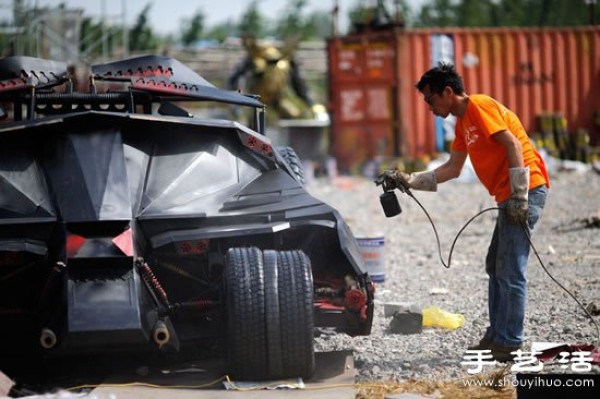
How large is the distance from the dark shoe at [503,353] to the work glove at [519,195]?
71 centimetres

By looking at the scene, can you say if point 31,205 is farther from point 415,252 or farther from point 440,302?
point 415,252

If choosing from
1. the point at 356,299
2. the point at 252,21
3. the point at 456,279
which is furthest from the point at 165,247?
the point at 252,21

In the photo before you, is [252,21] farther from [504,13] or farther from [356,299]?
[356,299]

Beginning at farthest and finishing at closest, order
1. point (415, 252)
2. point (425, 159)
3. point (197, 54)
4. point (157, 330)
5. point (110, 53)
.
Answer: point (197, 54), point (110, 53), point (425, 159), point (415, 252), point (157, 330)

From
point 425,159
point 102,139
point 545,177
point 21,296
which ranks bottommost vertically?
point 425,159

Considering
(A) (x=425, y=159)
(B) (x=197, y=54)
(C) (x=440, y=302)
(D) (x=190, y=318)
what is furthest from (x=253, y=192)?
(B) (x=197, y=54)

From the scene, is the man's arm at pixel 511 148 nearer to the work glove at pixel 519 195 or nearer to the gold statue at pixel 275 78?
the work glove at pixel 519 195

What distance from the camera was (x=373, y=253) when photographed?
29.1ft

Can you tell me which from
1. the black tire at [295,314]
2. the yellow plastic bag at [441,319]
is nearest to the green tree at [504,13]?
the yellow plastic bag at [441,319]

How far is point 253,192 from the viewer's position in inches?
241

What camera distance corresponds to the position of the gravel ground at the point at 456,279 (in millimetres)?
6320

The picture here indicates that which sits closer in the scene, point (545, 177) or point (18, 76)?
point (545, 177)

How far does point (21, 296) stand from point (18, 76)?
187 cm

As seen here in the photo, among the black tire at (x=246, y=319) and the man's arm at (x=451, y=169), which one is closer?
the black tire at (x=246, y=319)
